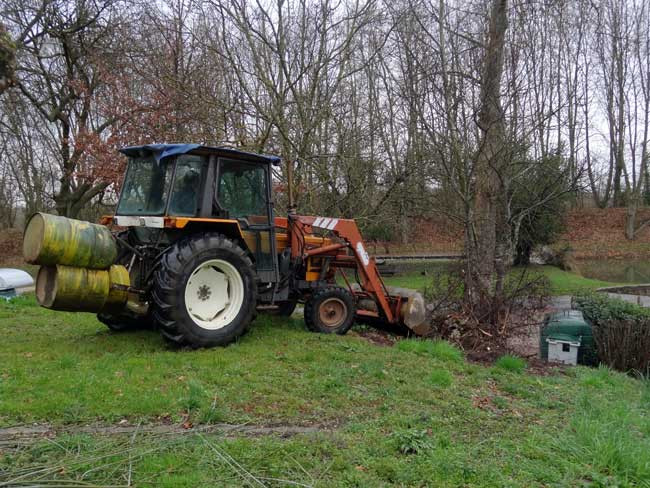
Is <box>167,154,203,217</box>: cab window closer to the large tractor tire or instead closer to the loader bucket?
the large tractor tire

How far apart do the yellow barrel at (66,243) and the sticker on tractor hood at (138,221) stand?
0.43m

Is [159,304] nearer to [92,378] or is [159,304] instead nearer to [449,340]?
[92,378]

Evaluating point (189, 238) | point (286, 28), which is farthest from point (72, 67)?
point (189, 238)

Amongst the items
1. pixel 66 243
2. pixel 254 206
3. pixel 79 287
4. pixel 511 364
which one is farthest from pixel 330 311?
pixel 66 243

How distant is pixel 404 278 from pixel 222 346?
1249cm

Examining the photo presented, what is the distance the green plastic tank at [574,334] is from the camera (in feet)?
27.9

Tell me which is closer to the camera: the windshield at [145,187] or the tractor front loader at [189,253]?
the tractor front loader at [189,253]

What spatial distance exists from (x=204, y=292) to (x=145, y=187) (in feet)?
4.98

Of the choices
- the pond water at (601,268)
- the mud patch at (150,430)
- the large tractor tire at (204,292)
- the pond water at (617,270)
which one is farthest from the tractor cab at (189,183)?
the pond water at (617,270)

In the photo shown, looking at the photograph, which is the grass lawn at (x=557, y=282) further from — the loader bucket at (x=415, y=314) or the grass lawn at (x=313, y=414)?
the grass lawn at (x=313, y=414)

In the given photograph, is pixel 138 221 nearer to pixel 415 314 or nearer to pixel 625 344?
pixel 415 314

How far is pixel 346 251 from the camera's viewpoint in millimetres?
8312

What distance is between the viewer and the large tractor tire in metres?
5.68

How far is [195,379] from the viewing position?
4863 millimetres
